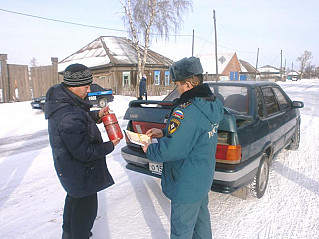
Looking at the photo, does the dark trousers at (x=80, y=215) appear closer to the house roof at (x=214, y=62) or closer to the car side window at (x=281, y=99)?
the car side window at (x=281, y=99)

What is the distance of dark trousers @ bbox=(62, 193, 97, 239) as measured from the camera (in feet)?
6.64

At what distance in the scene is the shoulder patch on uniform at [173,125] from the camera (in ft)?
5.35

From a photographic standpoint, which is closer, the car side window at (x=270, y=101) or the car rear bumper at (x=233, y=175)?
the car rear bumper at (x=233, y=175)

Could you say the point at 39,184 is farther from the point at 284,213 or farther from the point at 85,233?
the point at 284,213

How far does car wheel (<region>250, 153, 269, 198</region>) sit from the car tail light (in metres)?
0.75

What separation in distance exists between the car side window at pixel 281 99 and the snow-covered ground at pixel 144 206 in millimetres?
1095

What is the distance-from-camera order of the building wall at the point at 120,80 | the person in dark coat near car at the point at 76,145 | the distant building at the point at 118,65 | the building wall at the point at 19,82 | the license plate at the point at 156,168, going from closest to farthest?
the person in dark coat near car at the point at 76,145 < the license plate at the point at 156,168 < the building wall at the point at 19,82 < the building wall at the point at 120,80 < the distant building at the point at 118,65

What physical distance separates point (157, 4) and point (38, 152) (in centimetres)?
1595

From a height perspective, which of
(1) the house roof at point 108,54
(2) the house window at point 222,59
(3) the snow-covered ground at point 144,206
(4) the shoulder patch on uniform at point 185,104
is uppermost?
(2) the house window at point 222,59

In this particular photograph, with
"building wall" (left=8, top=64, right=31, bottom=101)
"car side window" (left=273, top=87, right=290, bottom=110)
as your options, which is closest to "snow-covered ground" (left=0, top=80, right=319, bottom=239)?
"car side window" (left=273, top=87, right=290, bottom=110)

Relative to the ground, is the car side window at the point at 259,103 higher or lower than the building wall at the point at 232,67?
lower

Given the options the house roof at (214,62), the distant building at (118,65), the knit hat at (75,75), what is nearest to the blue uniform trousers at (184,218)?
the knit hat at (75,75)

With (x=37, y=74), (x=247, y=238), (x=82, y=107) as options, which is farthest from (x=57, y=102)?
(x=37, y=74)

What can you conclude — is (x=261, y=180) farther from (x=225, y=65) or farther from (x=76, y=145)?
(x=225, y=65)
